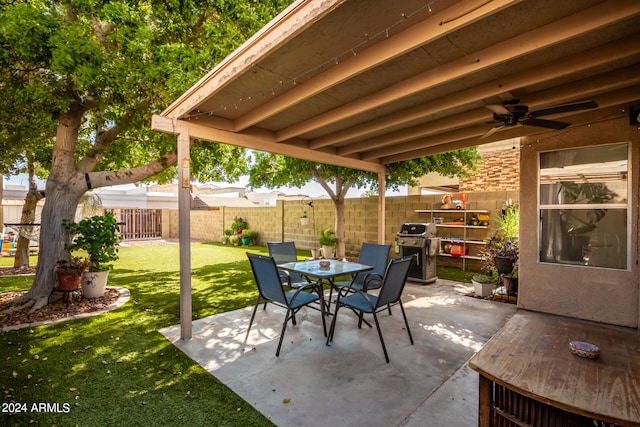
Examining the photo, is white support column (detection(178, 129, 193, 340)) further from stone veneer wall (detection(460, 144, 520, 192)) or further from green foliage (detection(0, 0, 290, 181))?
stone veneer wall (detection(460, 144, 520, 192))

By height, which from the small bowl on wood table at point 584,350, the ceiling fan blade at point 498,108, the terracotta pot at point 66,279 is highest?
the ceiling fan blade at point 498,108

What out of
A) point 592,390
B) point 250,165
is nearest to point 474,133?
point 592,390

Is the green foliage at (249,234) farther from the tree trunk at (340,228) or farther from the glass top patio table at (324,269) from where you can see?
the glass top patio table at (324,269)

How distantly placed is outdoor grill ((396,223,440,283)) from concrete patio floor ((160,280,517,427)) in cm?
153

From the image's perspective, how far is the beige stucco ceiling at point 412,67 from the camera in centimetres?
194

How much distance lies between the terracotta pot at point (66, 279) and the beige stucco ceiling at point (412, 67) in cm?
290

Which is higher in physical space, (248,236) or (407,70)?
(407,70)

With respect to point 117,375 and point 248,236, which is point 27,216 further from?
point 117,375

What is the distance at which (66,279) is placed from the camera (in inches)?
177

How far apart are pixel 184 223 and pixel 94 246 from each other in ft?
8.26

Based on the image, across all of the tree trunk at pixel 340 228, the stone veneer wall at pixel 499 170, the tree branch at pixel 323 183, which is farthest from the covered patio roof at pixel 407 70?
the stone veneer wall at pixel 499 170

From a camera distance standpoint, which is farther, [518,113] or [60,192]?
[60,192]

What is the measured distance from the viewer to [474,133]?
446 cm

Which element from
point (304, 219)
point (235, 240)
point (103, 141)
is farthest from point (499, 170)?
point (103, 141)
